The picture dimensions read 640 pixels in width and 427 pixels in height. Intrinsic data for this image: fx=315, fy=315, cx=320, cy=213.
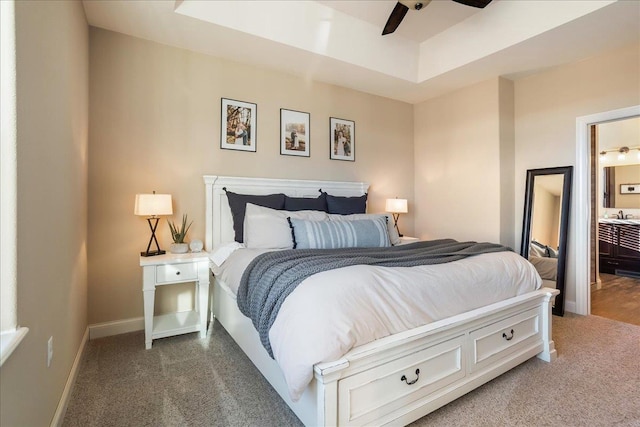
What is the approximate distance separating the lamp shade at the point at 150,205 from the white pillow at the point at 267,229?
671mm

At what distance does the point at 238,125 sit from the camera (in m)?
3.28

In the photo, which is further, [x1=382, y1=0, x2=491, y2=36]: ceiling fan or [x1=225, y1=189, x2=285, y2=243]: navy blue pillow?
[x1=225, y1=189, x2=285, y2=243]: navy blue pillow

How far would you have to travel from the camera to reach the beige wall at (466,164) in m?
3.67

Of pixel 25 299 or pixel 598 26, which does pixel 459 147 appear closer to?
pixel 598 26

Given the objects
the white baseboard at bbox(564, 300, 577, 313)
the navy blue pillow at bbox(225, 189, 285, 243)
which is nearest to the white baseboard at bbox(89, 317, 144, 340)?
the navy blue pillow at bbox(225, 189, 285, 243)

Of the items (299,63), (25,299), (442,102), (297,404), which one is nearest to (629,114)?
(442,102)

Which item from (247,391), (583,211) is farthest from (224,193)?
(583,211)

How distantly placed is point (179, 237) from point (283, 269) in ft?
5.03

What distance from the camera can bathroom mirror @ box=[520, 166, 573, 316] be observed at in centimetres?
335

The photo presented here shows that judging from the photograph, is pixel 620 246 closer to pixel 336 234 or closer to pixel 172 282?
pixel 336 234

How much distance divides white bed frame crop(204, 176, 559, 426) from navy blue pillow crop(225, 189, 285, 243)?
25.3 inches

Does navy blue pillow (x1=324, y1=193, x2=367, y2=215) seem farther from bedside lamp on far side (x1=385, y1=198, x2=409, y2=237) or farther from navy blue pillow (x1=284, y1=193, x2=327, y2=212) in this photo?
bedside lamp on far side (x1=385, y1=198, x2=409, y2=237)

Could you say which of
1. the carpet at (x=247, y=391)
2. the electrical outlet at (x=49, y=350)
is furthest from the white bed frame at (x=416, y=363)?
the electrical outlet at (x=49, y=350)

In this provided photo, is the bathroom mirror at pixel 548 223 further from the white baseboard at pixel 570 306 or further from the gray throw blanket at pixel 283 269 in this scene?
the gray throw blanket at pixel 283 269
